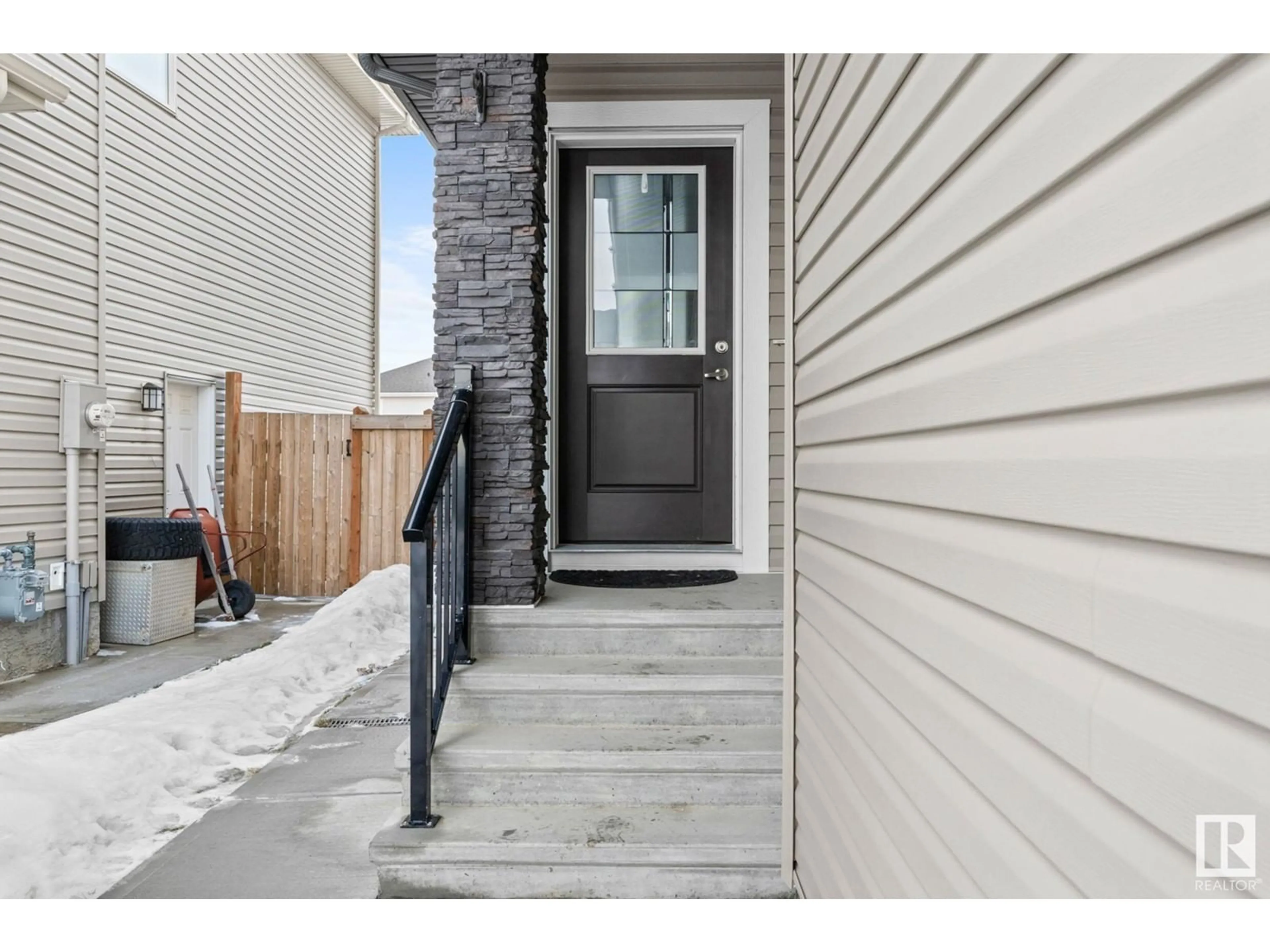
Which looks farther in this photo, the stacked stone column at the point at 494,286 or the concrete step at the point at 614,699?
the stacked stone column at the point at 494,286

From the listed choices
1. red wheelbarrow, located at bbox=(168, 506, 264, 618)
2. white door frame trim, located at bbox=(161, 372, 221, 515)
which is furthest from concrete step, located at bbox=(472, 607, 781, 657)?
white door frame trim, located at bbox=(161, 372, 221, 515)

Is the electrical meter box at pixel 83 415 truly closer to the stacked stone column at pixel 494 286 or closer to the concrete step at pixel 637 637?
the stacked stone column at pixel 494 286

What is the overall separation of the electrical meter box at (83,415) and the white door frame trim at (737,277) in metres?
3.40

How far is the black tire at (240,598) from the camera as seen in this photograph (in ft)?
19.3

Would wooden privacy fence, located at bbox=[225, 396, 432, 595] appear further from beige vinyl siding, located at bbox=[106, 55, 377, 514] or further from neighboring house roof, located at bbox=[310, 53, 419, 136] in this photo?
neighboring house roof, located at bbox=[310, 53, 419, 136]

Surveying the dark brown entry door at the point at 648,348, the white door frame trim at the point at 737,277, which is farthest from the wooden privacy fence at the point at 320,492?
the white door frame trim at the point at 737,277

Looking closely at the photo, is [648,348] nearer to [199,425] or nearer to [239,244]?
[199,425]

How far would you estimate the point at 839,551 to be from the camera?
1.52 metres

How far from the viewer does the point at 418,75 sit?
3666 mm

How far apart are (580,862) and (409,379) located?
15825 mm

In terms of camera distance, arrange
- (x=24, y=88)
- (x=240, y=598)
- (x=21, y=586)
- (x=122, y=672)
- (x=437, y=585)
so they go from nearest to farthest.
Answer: (x=437, y=585)
(x=24, y=88)
(x=21, y=586)
(x=122, y=672)
(x=240, y=598)

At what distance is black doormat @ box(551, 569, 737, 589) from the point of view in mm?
3270

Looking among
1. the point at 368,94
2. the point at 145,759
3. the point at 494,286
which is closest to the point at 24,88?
the point at 494,286
